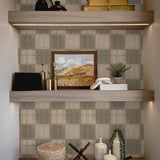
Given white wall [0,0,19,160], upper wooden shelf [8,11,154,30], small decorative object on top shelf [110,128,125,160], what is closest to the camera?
white wall [0,0,19,160]

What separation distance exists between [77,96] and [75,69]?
0.38m

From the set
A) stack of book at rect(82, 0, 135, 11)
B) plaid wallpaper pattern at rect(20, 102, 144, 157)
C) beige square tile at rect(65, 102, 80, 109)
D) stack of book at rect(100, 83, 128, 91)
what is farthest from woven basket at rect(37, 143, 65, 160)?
stack of book at rect(82, 0, 135, 11)

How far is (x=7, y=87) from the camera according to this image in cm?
171

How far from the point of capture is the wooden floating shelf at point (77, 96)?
173 cm

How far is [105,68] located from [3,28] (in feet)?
3.14

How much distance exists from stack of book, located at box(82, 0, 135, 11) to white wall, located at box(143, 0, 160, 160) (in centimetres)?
22

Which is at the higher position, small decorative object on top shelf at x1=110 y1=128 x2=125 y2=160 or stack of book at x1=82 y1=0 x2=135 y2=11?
stack of book at x1=82 y1=0 x2=135 y2=11

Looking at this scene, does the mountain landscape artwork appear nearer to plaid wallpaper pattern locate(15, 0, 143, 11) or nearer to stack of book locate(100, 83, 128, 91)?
stack of book locate(100, 83, 128, 91)

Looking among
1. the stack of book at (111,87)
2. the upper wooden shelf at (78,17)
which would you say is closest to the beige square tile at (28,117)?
the stack of book at (111,87)

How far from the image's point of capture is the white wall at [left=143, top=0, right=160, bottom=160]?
166 centimetres

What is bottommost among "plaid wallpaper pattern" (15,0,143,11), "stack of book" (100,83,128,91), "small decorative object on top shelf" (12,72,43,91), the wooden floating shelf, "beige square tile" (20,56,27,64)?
the wooden floating shelf

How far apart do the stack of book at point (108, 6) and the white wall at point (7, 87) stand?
2.12 ft

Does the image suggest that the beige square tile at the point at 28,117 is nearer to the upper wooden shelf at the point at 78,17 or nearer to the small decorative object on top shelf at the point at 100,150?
the small decorative object on top shelf at the point at 100,150

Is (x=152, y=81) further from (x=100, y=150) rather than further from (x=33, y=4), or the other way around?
(x=33, y=4)
